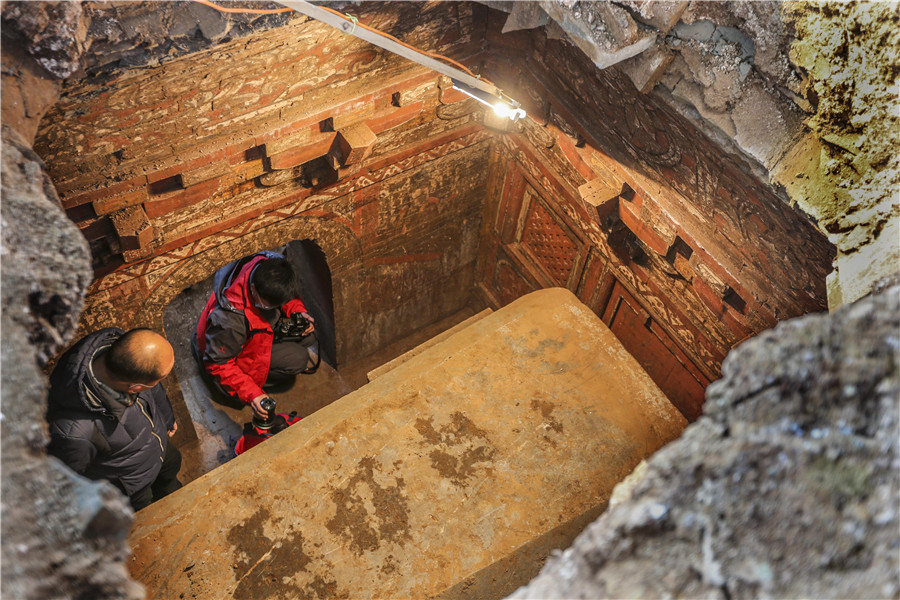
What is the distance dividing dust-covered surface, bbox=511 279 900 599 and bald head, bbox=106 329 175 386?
2.51 meters

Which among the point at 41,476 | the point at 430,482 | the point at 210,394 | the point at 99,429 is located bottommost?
the point at 41,476

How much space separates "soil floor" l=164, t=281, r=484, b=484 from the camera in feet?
18.2

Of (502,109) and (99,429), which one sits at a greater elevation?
(502,109)

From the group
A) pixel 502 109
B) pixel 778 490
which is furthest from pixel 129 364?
pixel 778 490

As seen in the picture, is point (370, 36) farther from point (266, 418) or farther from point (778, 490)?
point (266, 418)

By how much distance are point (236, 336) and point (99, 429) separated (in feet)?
4.45

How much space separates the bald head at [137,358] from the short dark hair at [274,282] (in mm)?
1212

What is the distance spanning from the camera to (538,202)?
5453mm

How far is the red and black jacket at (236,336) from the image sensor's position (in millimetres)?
4848

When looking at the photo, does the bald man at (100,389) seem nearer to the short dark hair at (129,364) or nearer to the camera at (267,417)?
the short dark hair at (129,364)

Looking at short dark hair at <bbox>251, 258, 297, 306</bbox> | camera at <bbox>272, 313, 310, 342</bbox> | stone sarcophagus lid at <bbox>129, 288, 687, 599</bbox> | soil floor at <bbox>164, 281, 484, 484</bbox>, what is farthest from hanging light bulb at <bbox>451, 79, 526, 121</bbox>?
soil floor at <bbox>164, 281, 484, 484</bbox>

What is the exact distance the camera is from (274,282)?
15.4 feet

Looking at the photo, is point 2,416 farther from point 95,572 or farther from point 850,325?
point 850,325

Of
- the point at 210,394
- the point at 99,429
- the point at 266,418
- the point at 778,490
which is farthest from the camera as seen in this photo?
the point at 210,394
